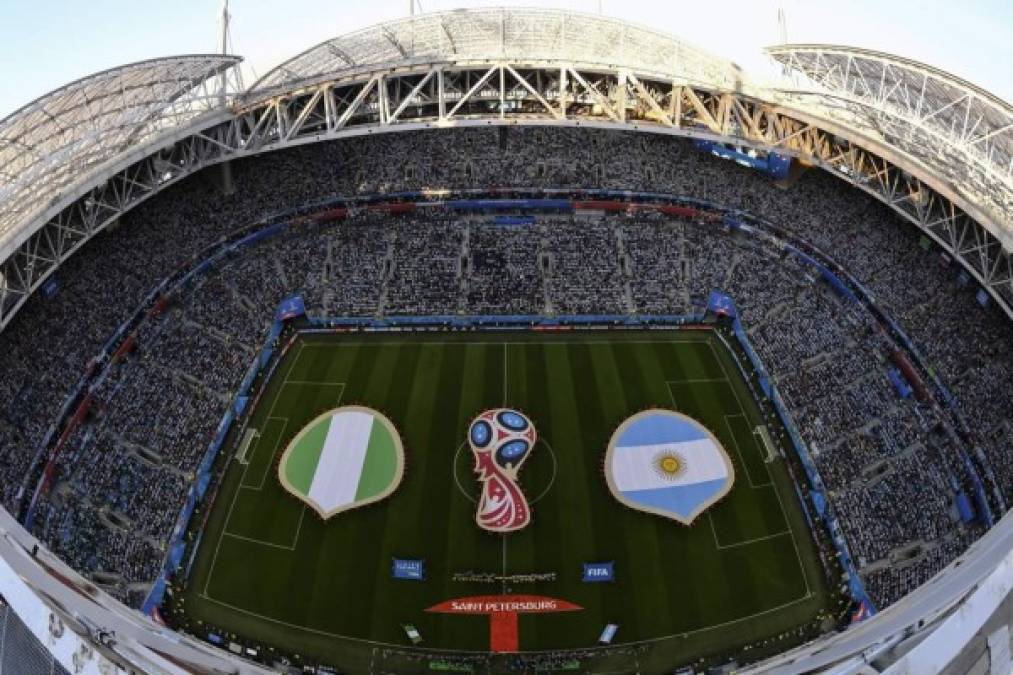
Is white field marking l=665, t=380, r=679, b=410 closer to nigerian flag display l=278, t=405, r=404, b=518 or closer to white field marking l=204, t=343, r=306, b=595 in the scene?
nigerian flag display l=278, t=405, r=404, b=518

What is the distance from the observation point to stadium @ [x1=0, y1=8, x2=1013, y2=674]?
32.0 metres

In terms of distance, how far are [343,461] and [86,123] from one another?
18820 millimetres

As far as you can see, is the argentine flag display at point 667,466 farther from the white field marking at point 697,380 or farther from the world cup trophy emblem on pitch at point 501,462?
the world cup trophy emblem on pitch at point 501,462

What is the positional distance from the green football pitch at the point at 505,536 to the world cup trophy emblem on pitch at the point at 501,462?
533mm

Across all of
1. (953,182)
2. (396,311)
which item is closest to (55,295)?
(396,311)

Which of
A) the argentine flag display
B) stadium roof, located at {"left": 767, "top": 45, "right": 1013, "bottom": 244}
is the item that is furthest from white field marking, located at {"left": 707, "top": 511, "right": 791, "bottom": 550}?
stadium roof, located at {"left": 767, "top": 45, "right": 1013, "bottom": 244}

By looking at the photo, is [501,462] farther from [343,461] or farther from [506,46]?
[506,46]

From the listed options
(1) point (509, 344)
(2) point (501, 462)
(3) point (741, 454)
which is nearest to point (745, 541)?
(3) point (741, 454)

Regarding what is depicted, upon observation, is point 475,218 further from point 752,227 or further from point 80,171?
point 80,171

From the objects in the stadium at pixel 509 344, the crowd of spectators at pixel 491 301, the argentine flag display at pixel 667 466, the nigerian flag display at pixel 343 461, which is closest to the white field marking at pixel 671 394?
the stadium at pixel 509 344

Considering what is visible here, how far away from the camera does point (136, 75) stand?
1485 inches

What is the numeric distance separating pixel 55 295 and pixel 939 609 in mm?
38919

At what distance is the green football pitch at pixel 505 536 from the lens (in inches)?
1209

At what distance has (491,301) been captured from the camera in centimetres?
4672
